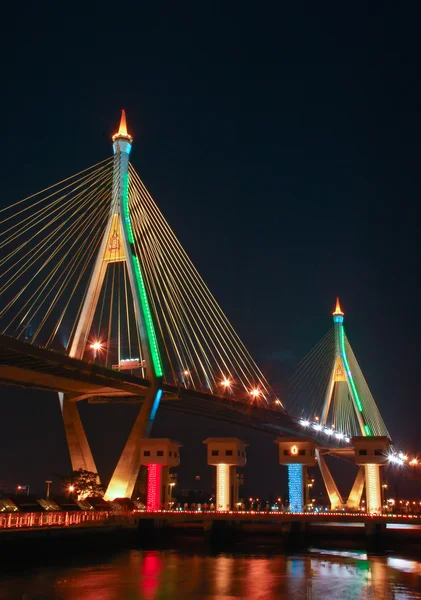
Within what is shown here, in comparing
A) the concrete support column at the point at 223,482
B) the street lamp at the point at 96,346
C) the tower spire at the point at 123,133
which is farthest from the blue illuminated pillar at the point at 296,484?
the tower spire at the point at 123,133

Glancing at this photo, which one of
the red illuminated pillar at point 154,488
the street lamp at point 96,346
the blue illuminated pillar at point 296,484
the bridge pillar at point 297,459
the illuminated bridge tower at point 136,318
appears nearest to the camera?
the illuminated bridge tower at point 136,318

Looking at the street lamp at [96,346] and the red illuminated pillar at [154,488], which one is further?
the red illuminated pillar at [154,488]

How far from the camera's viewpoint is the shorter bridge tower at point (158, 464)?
34531mm

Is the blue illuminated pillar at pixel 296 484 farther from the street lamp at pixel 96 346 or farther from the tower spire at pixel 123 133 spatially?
the tower spire at pixel 123 133

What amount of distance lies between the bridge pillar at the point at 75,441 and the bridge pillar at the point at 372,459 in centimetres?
1430

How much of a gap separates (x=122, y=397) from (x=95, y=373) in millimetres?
9223

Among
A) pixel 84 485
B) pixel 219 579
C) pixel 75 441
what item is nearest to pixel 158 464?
pixel 84 485

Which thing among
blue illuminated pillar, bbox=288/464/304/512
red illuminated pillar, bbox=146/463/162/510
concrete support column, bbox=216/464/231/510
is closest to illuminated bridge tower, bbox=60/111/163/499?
red illuminated pillar, bbox=146/463/162/510

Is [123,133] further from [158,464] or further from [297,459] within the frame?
[297,459]

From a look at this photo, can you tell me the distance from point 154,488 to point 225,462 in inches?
154

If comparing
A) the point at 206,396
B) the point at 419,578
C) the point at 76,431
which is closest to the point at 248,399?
the point at 206,396

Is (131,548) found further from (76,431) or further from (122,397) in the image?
(122,397)

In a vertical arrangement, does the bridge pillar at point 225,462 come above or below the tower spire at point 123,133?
below

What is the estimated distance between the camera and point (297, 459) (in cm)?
3556
